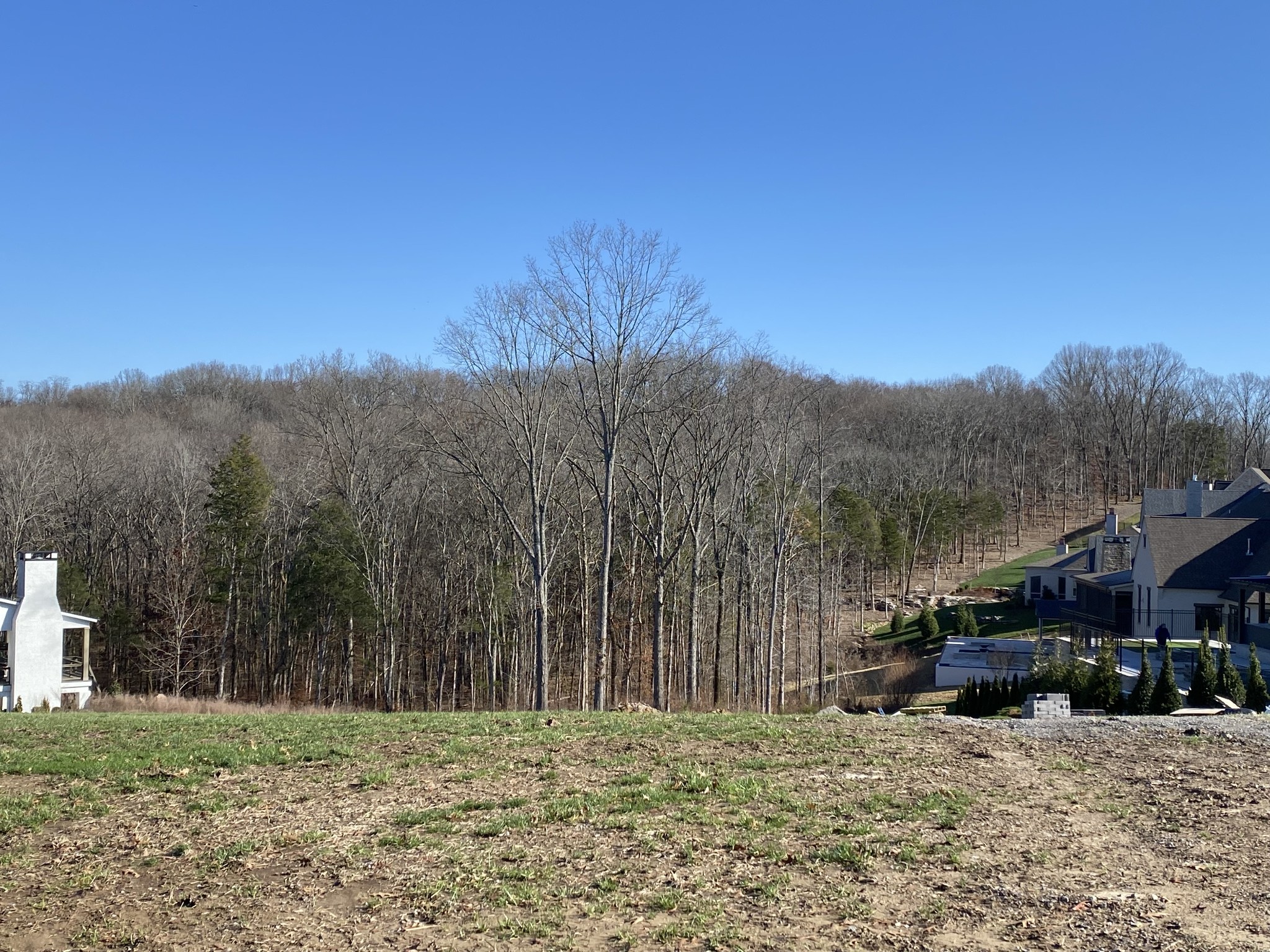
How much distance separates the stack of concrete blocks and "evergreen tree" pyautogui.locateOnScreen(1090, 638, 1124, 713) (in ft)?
13.3

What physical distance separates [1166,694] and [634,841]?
14361mm

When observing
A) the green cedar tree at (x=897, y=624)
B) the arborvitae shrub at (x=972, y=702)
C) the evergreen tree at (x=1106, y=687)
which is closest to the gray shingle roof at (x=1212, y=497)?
the green cedar tree at (x=897, y=624)

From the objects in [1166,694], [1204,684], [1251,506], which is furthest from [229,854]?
[1251,506]

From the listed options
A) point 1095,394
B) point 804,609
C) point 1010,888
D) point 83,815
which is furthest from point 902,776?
point 1095,394

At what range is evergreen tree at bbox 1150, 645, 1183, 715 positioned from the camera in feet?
57.2

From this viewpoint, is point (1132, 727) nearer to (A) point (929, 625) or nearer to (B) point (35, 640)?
(B) point (35, 640)

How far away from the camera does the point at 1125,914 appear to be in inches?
226

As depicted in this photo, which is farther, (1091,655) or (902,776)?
(1091,655)

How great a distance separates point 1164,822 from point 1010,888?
7.64 feet

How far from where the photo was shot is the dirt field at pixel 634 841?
5.58 meters

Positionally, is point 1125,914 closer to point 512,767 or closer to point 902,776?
point 902,776

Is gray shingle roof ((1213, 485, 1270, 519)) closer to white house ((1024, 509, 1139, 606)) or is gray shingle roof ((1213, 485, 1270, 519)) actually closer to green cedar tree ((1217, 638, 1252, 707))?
white house ((1024, 509, 1139, 606))

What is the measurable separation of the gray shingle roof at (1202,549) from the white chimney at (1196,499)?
28.5 feet

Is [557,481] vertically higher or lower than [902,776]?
higher
